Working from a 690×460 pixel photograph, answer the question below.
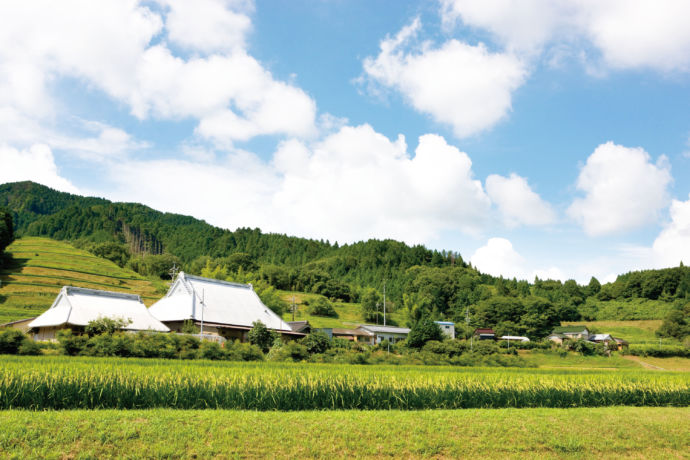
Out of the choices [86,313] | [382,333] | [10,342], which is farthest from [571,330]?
[10,342]

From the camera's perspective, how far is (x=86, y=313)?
140ft

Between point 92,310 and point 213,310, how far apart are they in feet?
36.9

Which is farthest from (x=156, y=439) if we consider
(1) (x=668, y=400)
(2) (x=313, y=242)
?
(2) (x=313, y=242)

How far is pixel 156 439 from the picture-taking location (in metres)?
9.77

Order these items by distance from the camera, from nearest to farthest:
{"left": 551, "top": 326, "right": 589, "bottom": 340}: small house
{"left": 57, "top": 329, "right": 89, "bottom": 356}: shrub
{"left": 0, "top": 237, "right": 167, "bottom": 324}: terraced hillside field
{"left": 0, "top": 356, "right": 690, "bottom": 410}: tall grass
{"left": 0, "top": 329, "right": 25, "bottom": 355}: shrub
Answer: {"left": 0, "top": 356, "right": 690, "bottom": 410}: tall grass, {"left": 0, "top": 329, "right": 25, "bottom": 355}: shrub, {"left": 57, "top": 329, "right": 89, "bottom": 356}: shrub, {"left": 0, "top": 237, "right": 167, "bottom": 324}: terraced hillside field, {"left": 551, "top": 326, "right": 589, "bottom": 340}: small house

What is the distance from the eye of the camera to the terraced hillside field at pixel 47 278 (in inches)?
2336

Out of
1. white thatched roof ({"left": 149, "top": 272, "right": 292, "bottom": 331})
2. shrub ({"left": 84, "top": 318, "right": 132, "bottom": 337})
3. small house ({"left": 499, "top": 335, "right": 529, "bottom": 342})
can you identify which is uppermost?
white thatched roof ({"left": 149, "top": 272, "right": 292, "bottom": 331})

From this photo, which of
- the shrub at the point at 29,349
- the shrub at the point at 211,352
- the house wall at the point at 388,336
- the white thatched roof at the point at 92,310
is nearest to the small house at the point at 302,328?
the white thatched roof at the point at 92,310

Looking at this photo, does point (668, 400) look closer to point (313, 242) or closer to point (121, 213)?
point (313, 242)

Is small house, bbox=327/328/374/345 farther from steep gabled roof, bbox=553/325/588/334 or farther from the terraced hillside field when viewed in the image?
steep gabled roof, bbox=553/325/588/334

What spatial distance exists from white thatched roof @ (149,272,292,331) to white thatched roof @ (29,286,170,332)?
253 cm

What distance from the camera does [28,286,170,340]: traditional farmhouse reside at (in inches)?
1620

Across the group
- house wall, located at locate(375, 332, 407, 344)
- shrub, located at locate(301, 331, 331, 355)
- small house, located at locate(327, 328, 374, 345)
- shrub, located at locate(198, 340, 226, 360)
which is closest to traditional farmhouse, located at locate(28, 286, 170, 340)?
shrub, located at locate(198, 340, 226, 360)

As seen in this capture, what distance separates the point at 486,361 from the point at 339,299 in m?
70.0
